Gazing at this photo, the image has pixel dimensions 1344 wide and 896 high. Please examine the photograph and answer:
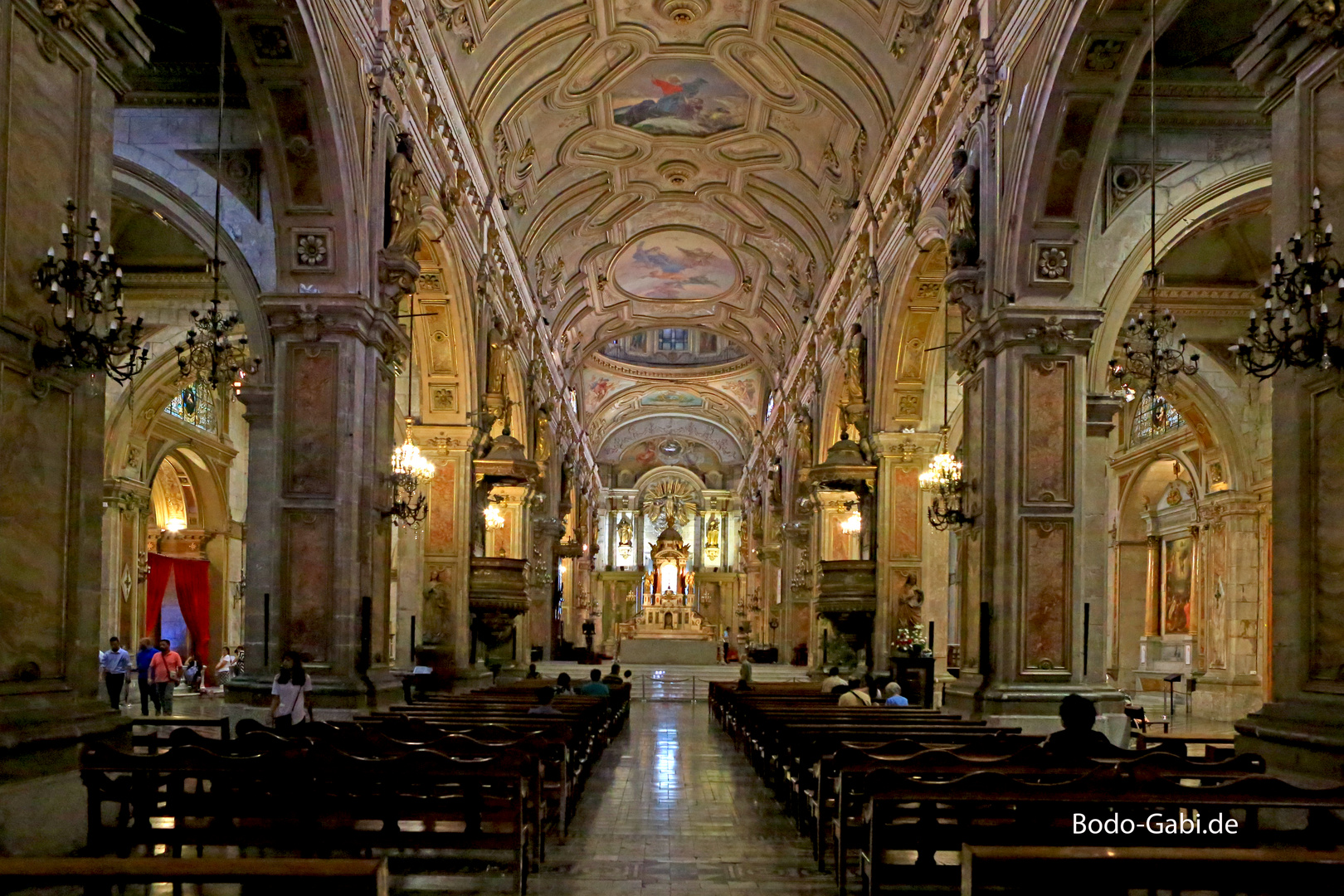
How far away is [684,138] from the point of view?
2659 centimetres

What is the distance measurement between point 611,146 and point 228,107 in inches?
538

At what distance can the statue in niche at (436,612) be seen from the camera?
812 inches

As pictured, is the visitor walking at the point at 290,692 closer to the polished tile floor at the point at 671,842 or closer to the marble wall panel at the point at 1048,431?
the polished tile floor at the point at 671,842

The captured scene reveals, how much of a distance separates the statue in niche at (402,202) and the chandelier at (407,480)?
2626mm

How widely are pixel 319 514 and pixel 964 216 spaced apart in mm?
7723

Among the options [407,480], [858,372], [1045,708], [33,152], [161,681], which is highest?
[858,372]

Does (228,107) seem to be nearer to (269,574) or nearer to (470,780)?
(269,574)

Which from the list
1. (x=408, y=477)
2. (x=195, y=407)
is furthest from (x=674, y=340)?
(x=408, y=477)

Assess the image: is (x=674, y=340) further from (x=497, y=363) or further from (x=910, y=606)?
(x=910, y=606)

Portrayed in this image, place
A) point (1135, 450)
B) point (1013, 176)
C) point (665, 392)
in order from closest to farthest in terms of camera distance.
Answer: point (1013, 176), point (1135, 450), point (665, 392)

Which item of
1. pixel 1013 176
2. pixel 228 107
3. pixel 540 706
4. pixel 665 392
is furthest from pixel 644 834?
pixel 665 392

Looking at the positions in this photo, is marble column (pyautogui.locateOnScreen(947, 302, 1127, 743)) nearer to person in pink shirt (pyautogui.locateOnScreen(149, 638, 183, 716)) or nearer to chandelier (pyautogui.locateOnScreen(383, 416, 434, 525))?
chandelier (pyautogui.locateOnScreen(383, 416, 434, 525))

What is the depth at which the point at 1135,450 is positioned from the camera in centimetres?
2564

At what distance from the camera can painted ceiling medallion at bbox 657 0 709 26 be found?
20.8 m
